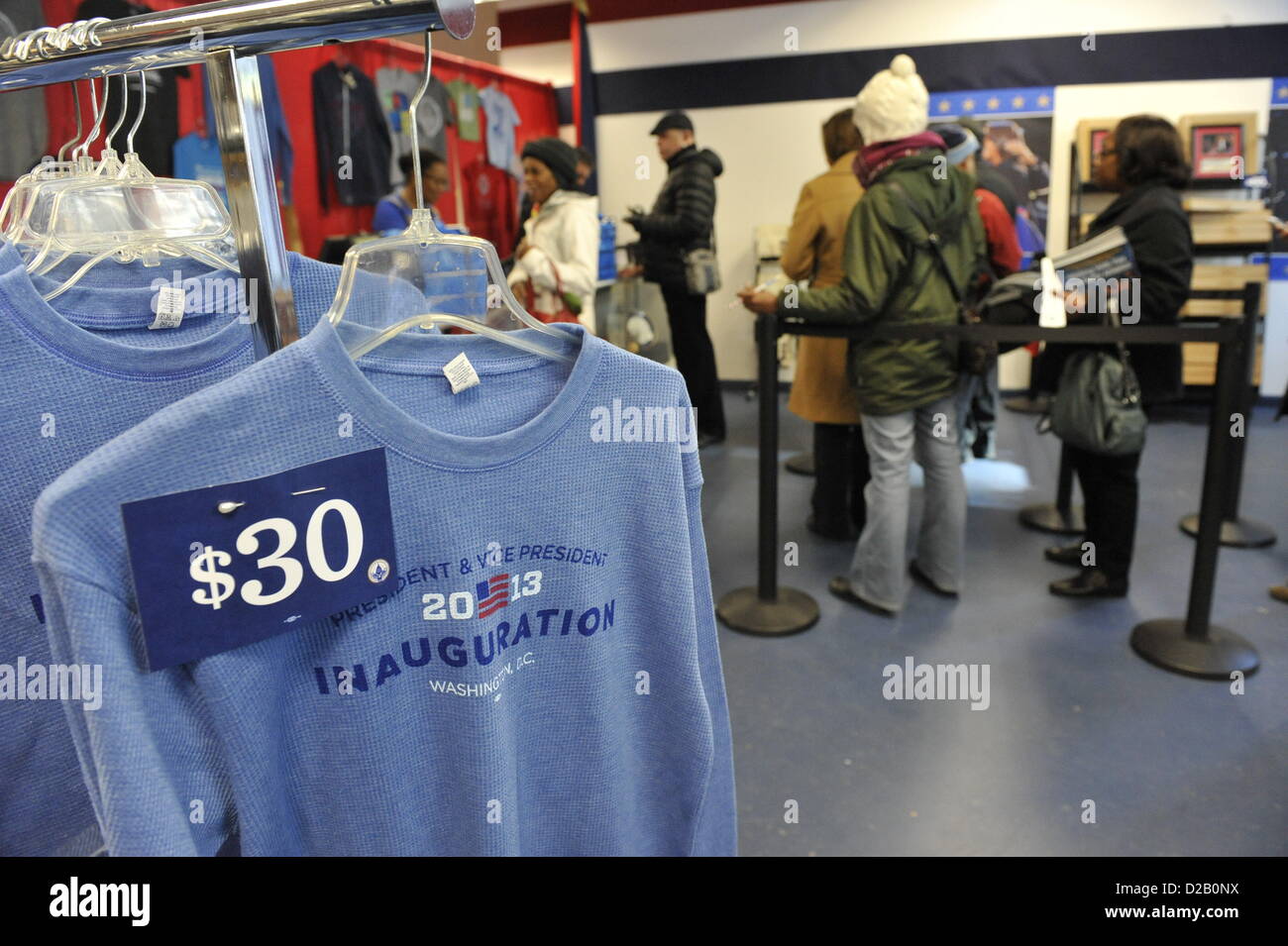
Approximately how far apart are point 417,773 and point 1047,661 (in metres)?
2.45

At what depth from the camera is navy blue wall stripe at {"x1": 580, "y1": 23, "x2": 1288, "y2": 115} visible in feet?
18.6

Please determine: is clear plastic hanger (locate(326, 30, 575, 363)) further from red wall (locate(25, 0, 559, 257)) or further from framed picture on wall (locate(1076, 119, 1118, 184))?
framed picture on wall (locate(1076, 119, 1118, 184))

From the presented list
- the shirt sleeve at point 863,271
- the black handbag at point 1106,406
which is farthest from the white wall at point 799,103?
the shirt sleeve at point 863,271

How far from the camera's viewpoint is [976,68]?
19.8 ft

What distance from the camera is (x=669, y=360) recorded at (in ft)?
17.2

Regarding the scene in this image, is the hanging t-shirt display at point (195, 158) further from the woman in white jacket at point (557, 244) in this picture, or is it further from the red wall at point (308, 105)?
the woman in white jacket at point (557, 244)

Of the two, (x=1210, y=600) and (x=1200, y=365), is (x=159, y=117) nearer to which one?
(x=1210, y=600)

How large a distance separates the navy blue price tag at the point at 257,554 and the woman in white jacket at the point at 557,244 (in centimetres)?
274

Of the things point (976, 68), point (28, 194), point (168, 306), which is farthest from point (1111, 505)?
point (976, 68)

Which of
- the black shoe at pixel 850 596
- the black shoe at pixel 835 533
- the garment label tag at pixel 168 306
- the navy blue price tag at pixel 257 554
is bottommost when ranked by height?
the black shoe at pixel 850 596

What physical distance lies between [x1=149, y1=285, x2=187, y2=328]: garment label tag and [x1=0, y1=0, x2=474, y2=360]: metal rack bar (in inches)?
8.2

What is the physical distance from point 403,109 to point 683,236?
2106 mm

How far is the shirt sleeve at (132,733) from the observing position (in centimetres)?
59
